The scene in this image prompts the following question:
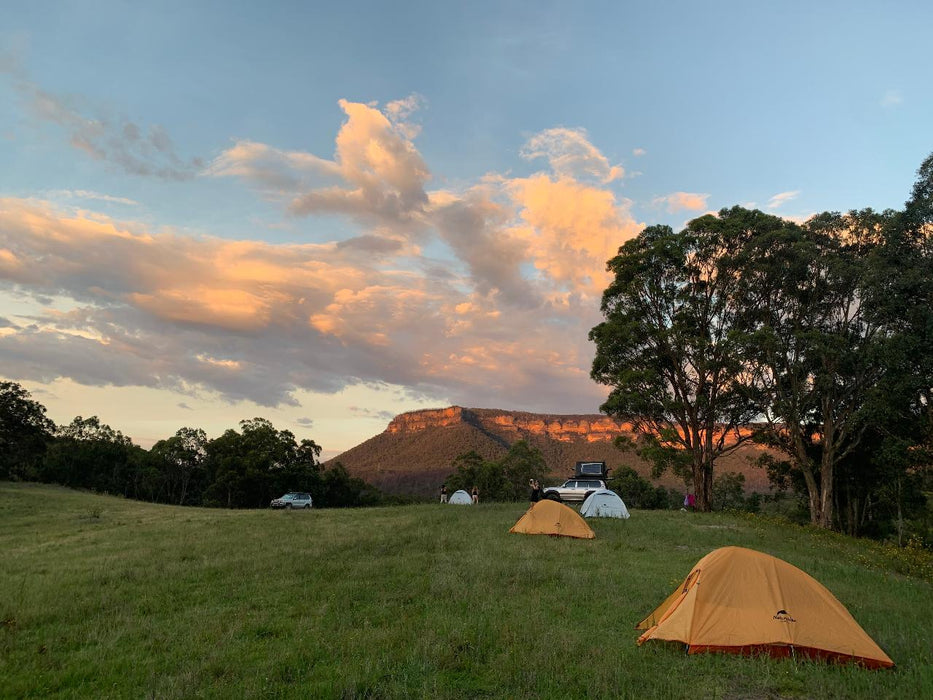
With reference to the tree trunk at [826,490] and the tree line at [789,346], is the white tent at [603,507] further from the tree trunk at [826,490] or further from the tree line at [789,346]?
the tree trunk at [826,490]

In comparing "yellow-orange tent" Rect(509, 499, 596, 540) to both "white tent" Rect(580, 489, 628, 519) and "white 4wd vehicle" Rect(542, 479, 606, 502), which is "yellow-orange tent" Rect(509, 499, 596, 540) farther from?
"white 4wd vehicle" Rect(542, 479, 606, 502)

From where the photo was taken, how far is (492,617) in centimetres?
1038

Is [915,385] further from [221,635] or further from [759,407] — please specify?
[221,635]

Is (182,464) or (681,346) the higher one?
(681,346)

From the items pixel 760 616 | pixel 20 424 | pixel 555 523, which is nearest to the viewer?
pixel 760 616

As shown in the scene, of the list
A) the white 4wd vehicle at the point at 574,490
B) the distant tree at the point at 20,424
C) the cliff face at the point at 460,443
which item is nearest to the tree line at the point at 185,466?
the distant tree at the point at 20,424

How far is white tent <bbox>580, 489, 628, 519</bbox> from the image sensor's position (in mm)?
27562

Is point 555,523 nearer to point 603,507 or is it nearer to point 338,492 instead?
point 603,507

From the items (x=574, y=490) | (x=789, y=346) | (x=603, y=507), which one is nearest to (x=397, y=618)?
(x=603, y=507)

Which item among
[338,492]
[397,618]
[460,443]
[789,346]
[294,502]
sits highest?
[789,346]

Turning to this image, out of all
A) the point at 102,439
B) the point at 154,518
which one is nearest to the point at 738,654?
the point at 154,518

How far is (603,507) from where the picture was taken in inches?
1089

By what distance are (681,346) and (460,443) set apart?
303ft

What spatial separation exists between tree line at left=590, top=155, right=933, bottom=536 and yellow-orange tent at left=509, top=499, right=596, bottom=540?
13.9 m
